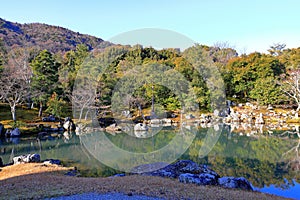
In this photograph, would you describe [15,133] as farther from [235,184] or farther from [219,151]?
[235,184]

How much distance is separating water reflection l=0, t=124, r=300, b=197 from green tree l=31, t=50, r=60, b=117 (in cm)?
613

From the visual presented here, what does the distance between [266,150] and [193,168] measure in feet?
24.6

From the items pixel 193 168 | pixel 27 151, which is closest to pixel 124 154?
pixel 27 151

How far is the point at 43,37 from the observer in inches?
3479

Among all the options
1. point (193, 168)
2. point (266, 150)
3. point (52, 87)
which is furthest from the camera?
point (52, 87)

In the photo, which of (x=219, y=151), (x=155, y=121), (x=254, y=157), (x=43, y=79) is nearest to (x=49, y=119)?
(x=43, y=79)

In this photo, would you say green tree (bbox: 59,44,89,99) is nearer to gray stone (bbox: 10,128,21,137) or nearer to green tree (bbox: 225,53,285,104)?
gray stone (bbox: 10,128,21,137)

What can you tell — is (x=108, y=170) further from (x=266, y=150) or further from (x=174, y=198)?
(x=266, y=150)

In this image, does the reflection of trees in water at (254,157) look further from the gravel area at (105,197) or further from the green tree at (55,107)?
the green tree at (55,107)

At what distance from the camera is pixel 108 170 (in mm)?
12000

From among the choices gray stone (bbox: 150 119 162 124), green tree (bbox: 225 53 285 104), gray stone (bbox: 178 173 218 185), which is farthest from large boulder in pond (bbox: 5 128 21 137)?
green tree (bbox: 225 53 285 104)

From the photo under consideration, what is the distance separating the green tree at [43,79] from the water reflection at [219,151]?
6.13 m

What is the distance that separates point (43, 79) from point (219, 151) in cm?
2071

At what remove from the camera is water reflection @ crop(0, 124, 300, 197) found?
11.2m
